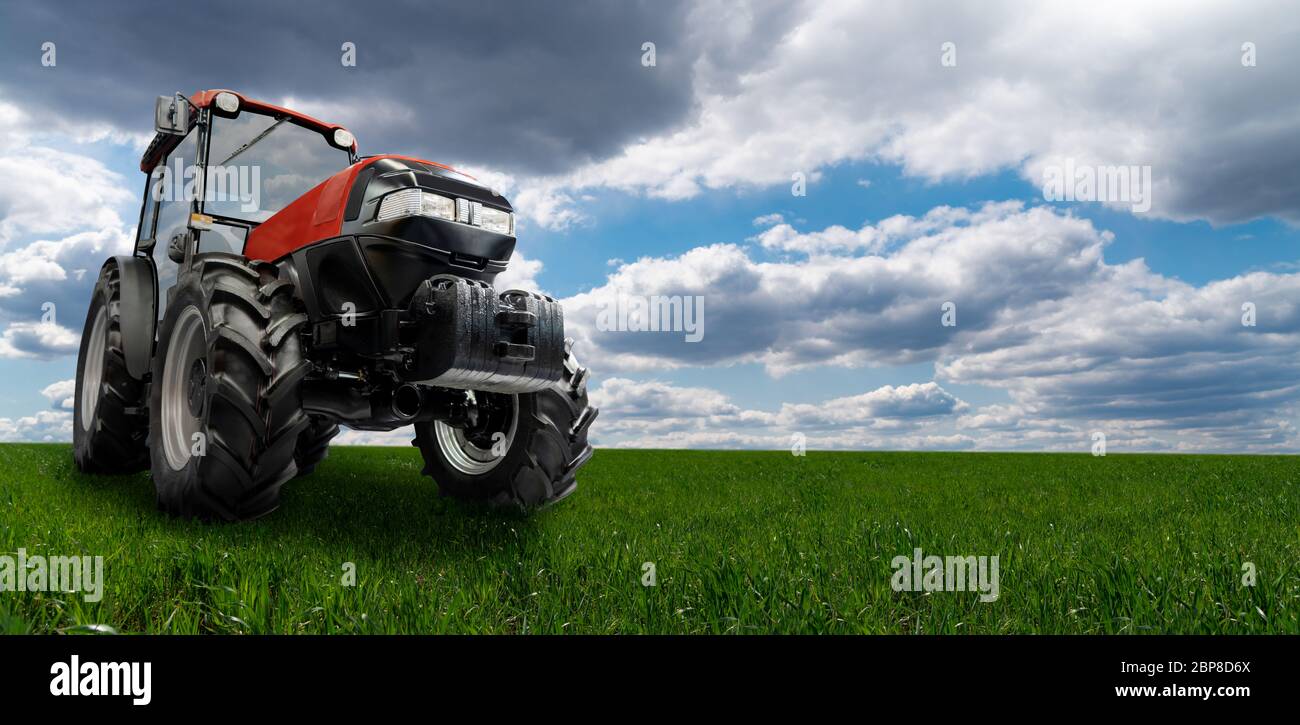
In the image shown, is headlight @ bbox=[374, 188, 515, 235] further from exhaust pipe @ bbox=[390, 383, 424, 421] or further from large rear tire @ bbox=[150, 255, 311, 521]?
exhaust pipe @ bbox=[390, 383, 424, 421]

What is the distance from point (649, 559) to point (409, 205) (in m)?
2.73

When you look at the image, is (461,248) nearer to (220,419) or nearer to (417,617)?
(220,419)

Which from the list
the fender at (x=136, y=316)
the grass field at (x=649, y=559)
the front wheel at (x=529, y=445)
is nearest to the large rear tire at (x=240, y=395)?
the grass field at (x=649, y=559)

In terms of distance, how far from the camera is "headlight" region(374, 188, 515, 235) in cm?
516

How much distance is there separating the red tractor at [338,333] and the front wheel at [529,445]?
1 cm

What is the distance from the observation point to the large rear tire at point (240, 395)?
16.1 feet

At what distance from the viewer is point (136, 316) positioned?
24.8 ft

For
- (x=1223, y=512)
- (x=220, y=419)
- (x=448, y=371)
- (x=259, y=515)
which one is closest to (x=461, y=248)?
(x=448, y=371)

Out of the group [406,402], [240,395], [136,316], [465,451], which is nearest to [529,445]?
[406,402]

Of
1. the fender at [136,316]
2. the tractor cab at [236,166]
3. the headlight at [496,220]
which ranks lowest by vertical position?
the fender at [136,316]

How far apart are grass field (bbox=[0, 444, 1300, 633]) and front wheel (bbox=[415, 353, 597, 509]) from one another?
0.83ft

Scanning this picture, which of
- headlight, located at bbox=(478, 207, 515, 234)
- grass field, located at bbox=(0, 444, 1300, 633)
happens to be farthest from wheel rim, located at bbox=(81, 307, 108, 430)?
headlight, located at bbox=(478, 207, 515, 234)

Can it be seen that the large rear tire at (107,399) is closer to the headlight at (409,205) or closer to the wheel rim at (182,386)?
the wheel rim at (182,386)

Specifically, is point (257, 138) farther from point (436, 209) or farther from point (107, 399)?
point (107, 399)
